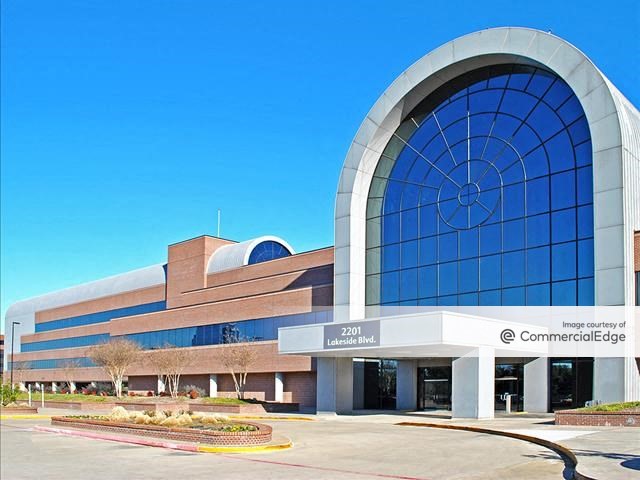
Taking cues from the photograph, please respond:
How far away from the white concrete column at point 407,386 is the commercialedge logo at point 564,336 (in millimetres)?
9759

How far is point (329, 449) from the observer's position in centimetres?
2139

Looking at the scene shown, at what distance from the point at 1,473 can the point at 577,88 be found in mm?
30050

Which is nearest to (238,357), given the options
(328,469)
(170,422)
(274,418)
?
(274,418)

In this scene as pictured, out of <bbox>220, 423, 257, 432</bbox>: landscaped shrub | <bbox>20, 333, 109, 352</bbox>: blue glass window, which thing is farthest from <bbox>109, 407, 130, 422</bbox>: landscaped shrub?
<bbox>20, 333, 109, 352</bbox>: blue glass window

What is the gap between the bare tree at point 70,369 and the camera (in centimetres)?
7638

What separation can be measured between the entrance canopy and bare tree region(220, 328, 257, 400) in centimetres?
1061

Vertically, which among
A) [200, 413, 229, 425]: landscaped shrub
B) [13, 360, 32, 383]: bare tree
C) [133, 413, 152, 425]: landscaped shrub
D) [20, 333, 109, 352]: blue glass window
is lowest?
[13, 360, 32, 383]: bare tree

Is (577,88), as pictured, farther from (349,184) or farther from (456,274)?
(349,184)

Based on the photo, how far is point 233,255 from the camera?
201 ft

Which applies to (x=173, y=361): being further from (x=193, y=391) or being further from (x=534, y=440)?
(x=534, y=440)

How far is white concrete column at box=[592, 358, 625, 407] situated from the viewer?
30906 millimetres

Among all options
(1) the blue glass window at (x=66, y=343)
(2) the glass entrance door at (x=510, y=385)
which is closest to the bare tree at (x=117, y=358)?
(1) the blue glass window at (x=66, y=343)

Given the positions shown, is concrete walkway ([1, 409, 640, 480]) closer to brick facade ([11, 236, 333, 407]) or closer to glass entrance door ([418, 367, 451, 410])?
glass entrance door ([418, 367, 451, 410])

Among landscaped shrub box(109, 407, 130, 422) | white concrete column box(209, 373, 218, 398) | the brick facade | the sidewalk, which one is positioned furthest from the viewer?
white concrete column box(209, 373, 218, 398)
